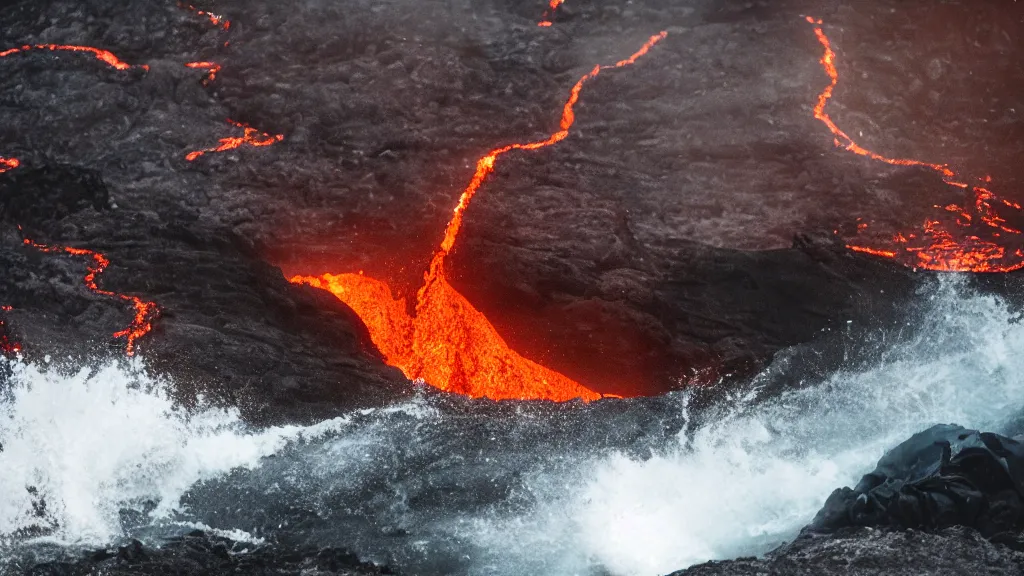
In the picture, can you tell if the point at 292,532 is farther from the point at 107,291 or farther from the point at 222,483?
the point at 107,291

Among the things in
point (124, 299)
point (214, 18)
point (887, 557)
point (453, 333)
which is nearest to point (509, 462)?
point (453, 333)

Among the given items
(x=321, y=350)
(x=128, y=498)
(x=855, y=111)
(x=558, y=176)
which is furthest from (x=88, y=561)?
(x=855, y=111)

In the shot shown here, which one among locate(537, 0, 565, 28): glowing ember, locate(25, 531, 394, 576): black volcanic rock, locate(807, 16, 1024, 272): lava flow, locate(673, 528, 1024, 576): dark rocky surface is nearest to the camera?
locate(673, 528, 1024, 576): dark rocky surface

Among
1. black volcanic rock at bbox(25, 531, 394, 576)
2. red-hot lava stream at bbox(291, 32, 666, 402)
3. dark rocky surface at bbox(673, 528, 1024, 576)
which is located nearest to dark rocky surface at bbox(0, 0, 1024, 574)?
red-hot lava stream at bbox(291, 32, 666, 402)

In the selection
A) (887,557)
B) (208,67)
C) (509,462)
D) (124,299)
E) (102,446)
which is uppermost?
(208,67)

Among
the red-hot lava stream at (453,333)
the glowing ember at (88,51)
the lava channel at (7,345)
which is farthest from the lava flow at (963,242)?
the lava channel at (7,345)

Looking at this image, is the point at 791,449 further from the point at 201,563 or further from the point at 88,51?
the point at 88,51

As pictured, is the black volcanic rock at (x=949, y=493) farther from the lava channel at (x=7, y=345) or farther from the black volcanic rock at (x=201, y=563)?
the lava channel at (x=7, y=345)

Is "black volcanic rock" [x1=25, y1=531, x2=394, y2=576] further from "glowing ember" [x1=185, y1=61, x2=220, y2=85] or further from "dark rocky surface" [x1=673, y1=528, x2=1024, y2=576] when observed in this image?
"glowing ember" [x1=185, y1=61, x2=220, y2=85]
